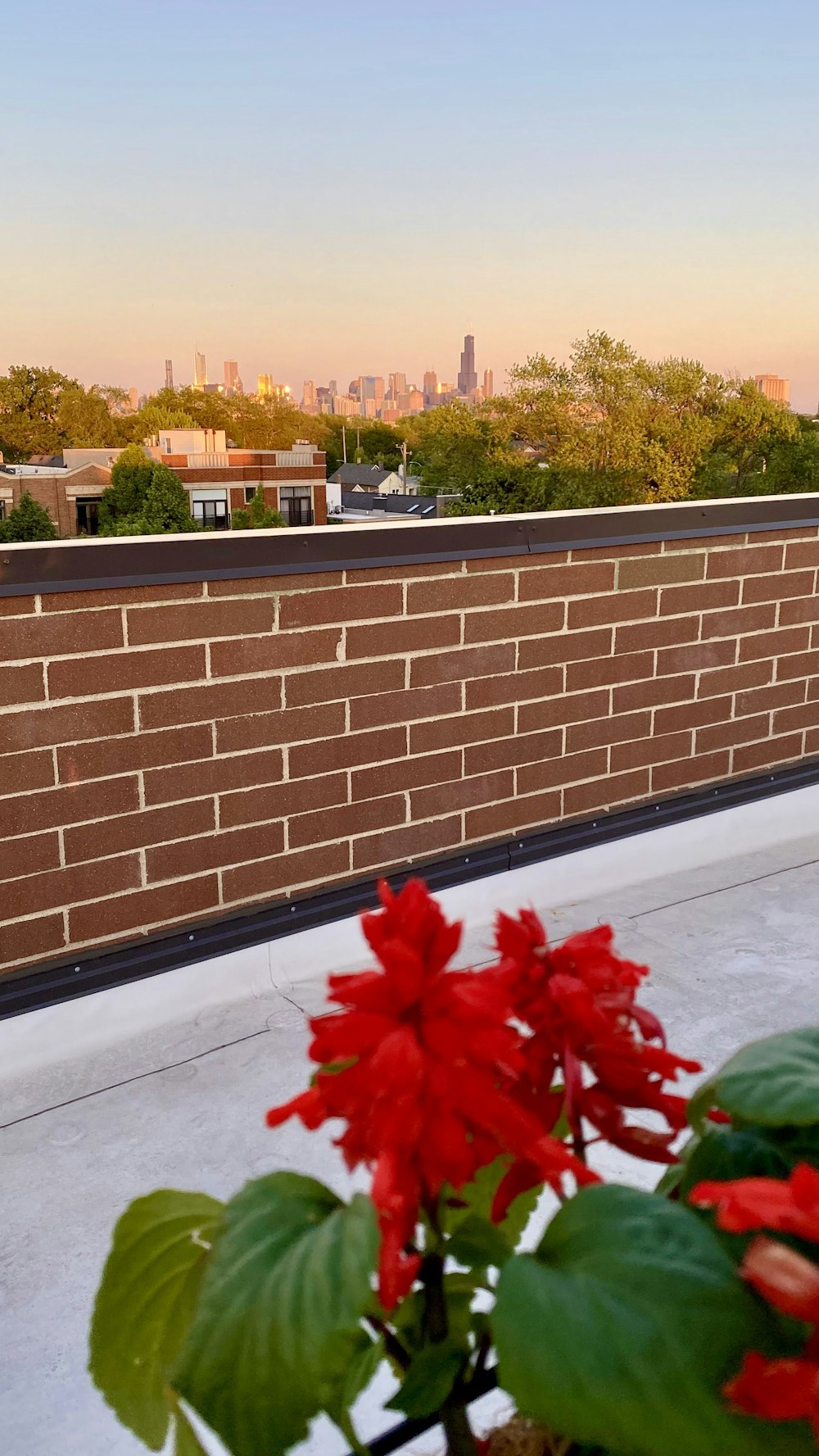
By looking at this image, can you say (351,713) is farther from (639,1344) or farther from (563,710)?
(639,1344)

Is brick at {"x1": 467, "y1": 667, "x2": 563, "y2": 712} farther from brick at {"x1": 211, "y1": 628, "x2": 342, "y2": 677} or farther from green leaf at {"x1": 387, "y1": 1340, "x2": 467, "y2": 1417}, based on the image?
green leaf at {"x1": 387, "y1": 1340, "x2": 467, "y2": 1417}

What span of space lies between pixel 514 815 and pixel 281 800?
2.12ft

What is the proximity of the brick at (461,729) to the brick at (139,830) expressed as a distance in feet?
1.70

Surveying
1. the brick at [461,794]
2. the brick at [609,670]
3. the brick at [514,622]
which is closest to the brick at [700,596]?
the brick at [609,670]

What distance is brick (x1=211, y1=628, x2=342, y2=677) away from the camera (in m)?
2.37

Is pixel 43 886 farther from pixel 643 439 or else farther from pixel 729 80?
pixel 729 80

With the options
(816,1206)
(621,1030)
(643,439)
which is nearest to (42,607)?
(621,1030)

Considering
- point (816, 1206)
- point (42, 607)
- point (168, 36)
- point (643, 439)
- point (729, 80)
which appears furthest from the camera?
point (168, 36)

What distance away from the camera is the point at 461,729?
276cm

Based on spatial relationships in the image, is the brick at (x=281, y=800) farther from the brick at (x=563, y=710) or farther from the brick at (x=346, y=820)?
the brick at (x=563, y=710)

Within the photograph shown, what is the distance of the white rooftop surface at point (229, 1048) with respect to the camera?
159 centimetres

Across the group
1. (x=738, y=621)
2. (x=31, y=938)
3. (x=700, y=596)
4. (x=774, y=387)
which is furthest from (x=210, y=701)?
(x=774, y=387)

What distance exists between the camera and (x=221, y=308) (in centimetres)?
5338

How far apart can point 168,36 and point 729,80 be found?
24.6 meters
